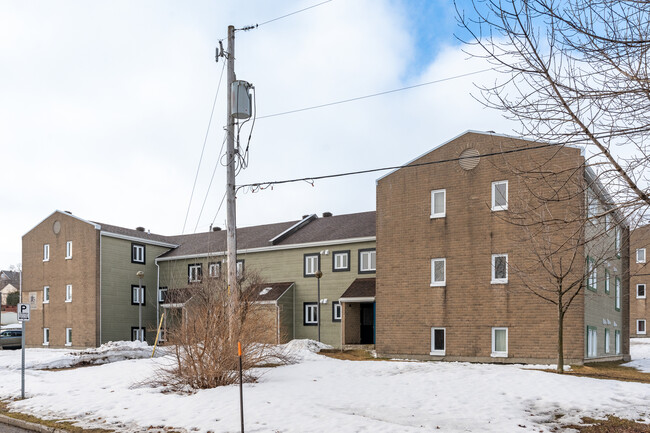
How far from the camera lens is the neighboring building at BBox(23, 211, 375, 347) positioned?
3700 centimetres

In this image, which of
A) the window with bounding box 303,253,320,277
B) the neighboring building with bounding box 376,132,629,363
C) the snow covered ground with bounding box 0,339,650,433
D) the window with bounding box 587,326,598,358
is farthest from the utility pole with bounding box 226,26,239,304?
the window with bounding box 303,253,320,277

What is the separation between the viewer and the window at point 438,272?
88.8 ft

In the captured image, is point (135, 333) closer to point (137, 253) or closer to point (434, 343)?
point (137, 253)

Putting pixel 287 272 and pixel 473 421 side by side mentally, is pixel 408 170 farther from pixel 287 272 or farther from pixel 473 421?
pixel 473 421

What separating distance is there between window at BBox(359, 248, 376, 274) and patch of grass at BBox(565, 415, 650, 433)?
2391 centimetres

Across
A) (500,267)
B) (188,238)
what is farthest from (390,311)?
(188,238)

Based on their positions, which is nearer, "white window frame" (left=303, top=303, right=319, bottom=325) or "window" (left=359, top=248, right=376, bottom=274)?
"window" (left=359, top=248, right=376, bottom=274)

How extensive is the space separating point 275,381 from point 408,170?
14674 millimetres

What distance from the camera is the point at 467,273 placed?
26.5m

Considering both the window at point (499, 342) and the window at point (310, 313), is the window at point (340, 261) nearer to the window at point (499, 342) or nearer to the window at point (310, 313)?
the window at point (310, 313)

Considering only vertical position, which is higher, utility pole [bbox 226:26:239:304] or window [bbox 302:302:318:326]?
utility pole [bbox 226:26:239:304]

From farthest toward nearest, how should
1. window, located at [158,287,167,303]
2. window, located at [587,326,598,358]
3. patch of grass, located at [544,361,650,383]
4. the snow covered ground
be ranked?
window, located at [158,287,167,303]
window, located at [587,326,598,358]
patch of grass, located at [544,361,650,383]
the snow covered ground

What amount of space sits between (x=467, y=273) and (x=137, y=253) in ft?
86.7

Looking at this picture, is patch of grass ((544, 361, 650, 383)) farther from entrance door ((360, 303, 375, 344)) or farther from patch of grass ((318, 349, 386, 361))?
entrance door ((360, 303, 375, 344))
